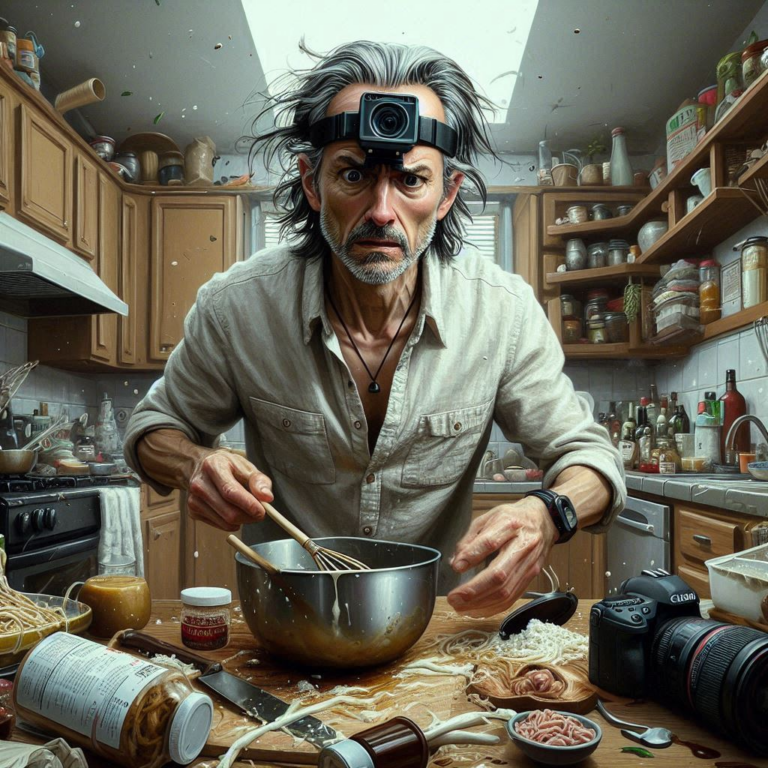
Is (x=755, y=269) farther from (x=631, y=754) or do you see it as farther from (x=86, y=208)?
(x=86, y=208)

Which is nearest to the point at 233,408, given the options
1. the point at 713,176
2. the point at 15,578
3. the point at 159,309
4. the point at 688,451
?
the point at 15,578

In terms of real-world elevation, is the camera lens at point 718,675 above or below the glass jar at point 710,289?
below

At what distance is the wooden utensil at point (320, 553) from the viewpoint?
753 millimetres

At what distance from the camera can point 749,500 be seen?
164 cm

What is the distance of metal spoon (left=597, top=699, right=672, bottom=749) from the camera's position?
0.56 metres

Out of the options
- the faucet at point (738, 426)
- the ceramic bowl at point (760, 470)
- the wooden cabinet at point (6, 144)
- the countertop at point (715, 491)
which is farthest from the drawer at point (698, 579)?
the wooden cabinet at point (6, 144)

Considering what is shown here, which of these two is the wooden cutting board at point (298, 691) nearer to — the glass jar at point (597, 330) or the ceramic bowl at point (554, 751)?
the ceramic bowl at point (554, 751)

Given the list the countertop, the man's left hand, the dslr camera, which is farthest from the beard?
the countertop

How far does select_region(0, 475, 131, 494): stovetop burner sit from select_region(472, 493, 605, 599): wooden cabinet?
1.25 m

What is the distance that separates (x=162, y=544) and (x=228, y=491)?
2.18 metres

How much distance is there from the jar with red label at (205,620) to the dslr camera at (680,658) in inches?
14.6

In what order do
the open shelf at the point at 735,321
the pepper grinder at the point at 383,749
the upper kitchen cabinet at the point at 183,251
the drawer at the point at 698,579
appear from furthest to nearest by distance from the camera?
the upper kitchen cabinet at the point at 183,251 < the open shelf at the point at 735,321 < the drawer at the point at 698,579 < the pepper grinder at the point at 383,749

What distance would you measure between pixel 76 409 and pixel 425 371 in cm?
253

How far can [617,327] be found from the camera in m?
2.99
